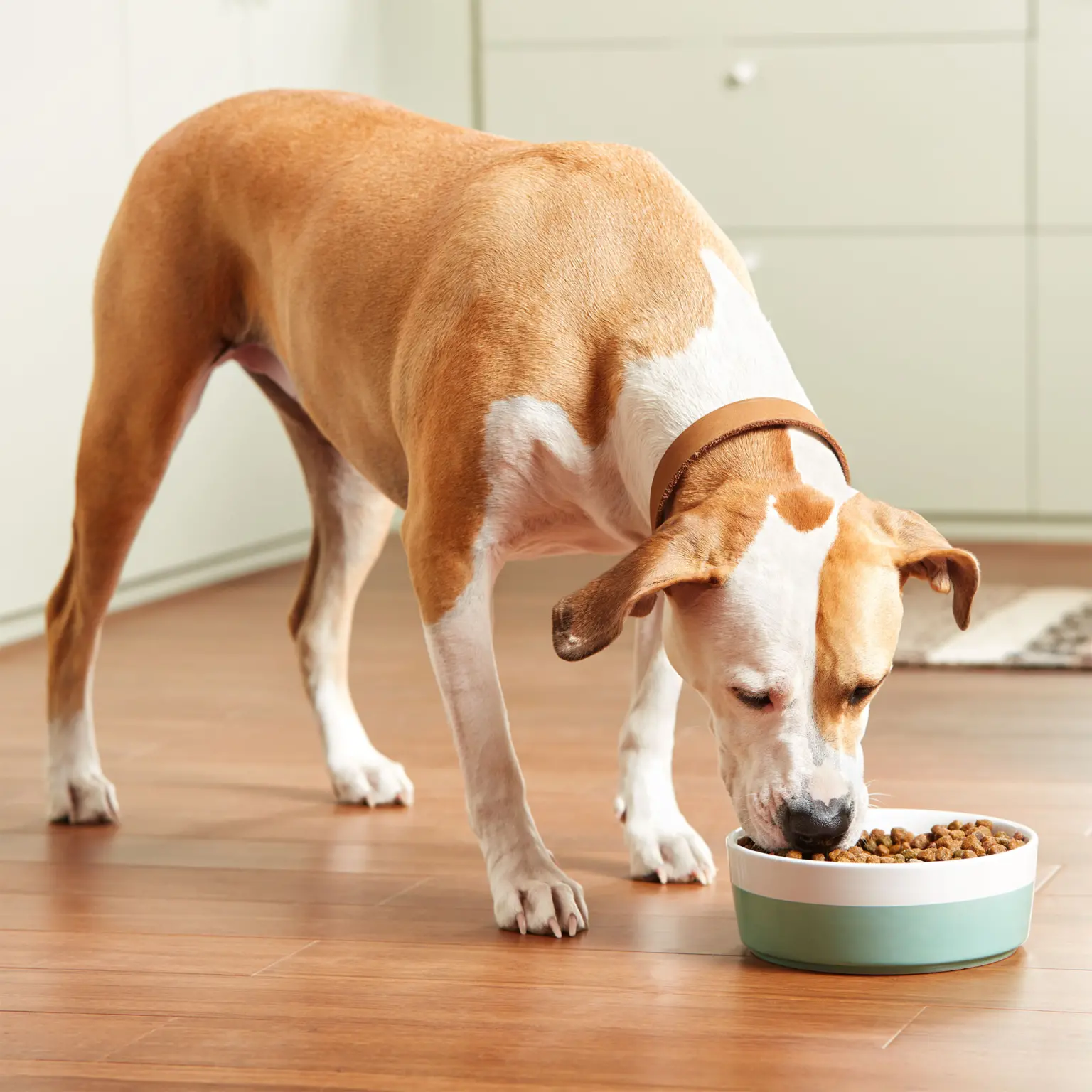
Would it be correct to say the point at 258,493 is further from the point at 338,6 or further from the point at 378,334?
the point at 378,334

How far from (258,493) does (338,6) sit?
1.46 metres

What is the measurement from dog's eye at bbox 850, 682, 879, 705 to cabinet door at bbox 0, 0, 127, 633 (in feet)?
8.08

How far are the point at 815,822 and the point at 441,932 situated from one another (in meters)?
0.47

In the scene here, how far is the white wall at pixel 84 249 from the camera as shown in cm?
374

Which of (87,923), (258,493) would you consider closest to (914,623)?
(258,493)

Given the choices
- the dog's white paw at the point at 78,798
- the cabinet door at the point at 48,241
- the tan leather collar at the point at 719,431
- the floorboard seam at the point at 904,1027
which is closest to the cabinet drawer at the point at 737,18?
the cabinet door at the point at 48,241

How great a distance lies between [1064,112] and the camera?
16.3 feet

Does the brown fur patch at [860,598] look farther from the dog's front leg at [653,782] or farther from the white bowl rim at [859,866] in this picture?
the dog's front leg at [653,782]

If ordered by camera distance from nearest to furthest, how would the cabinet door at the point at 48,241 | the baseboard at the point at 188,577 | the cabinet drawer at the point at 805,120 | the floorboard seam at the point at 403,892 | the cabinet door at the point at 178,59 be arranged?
the floorboard seam at the point at 403,892 < the cabinet door at the point at 48,241 < the baseboard at the point at 188,577 < the cabinet door at the point at 178,59 < the cabinet drawer at the point at 805,120

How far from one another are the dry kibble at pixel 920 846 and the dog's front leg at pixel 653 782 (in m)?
0.31

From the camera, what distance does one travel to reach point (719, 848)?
221 cm

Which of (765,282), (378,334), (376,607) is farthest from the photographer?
(765,282)

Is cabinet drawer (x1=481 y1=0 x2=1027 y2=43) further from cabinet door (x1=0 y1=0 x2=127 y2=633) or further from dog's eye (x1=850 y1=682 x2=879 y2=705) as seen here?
dog's eye (x1=850 y1=682 x2=879 y2=705)

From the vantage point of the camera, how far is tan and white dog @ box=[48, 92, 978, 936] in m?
1.66
